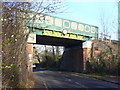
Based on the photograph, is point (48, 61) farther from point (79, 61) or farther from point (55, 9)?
point (55, 9)

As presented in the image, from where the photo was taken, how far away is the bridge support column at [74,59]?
29.9 m

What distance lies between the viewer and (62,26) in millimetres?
24219

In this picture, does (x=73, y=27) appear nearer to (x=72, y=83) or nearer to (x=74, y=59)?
(x=74, y=59)

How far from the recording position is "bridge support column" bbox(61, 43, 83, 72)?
1176 inches

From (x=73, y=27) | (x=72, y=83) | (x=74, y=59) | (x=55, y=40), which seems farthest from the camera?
(x=74, y=59)

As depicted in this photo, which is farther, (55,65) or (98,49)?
(55,65)

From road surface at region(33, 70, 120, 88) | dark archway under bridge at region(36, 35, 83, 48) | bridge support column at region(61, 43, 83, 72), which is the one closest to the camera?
road surface at region(33, 70, 120, 88)

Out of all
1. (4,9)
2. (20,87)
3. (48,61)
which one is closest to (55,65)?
(48,61)

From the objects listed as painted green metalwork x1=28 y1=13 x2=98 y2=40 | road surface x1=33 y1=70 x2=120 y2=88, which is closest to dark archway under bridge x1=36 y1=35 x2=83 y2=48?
painted green metalwork x1=28 y1=13 x2=98 y2=40

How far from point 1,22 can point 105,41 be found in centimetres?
2691

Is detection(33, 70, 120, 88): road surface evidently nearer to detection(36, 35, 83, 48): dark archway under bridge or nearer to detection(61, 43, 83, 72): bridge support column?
detection(36, 35, 83, 48): dark archway under bridge

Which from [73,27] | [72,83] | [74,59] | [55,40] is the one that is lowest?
[72,83]

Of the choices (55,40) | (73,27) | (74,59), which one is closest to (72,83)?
(73,27)

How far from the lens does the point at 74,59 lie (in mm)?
32844
